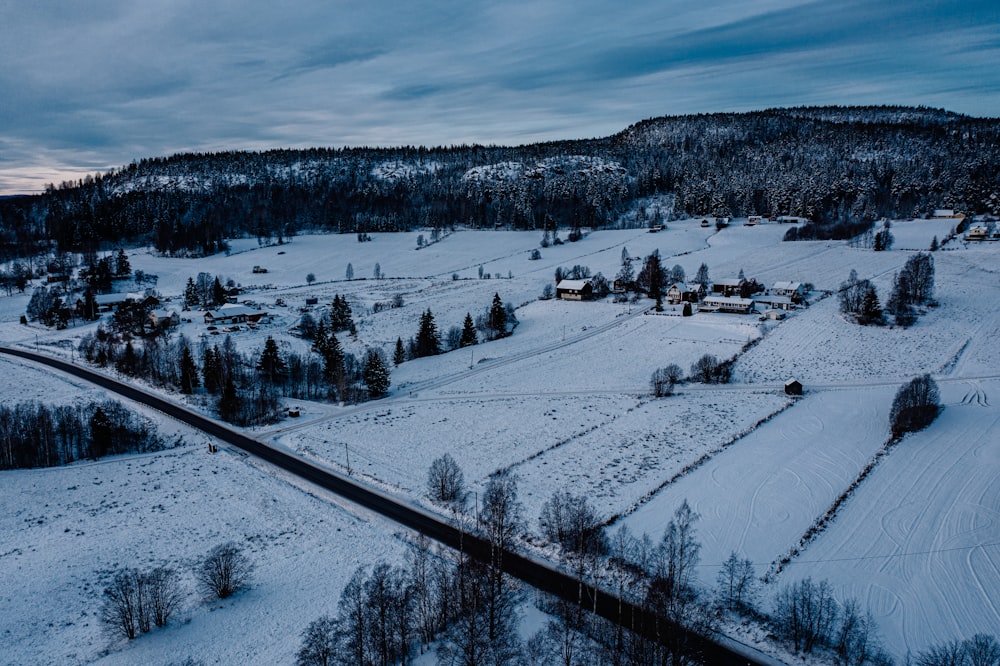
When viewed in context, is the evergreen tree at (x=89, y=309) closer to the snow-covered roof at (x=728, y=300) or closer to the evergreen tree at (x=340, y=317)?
the evergreen tree at (x=340, y=317)

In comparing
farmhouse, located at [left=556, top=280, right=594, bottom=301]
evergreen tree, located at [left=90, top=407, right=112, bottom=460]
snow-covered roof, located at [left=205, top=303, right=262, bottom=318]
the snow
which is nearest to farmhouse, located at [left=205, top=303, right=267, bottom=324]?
snow-covered roof, located at [left=205, top=303, right=262, bottom=318]

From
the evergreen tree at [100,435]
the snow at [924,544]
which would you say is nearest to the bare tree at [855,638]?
the snow at [924,544]

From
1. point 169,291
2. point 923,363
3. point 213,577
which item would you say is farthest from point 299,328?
point 923,363

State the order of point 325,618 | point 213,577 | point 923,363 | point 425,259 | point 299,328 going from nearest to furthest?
point 325,618 → point 213,577 → point 923,363 → point 299,328 → point 425,259

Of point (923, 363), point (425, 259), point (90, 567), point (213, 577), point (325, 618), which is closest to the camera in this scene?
point (325, 618)

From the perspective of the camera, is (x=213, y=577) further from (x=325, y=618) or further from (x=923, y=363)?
(x=923, y=363)

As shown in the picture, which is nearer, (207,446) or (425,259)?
(207,446)
